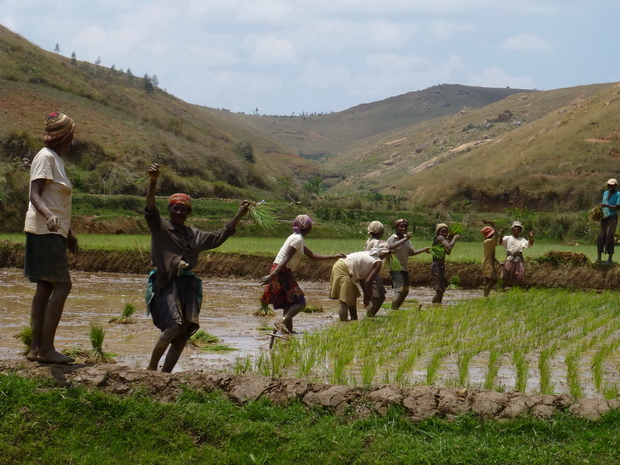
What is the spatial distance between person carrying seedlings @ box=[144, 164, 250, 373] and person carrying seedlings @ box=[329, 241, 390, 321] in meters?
4.00

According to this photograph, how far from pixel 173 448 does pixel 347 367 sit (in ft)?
8.87

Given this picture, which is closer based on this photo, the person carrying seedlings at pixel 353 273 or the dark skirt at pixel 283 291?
the dark skirt at pixel 283 291

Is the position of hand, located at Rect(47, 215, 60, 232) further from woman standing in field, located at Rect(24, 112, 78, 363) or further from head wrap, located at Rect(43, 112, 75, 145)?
head wrap, located at Rect(43, 112, 75, 145)

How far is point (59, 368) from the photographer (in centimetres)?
572

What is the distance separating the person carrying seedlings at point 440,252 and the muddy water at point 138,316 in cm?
157

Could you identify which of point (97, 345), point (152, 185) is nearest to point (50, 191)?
point (152, 185)

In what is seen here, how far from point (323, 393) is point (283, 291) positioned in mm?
3721

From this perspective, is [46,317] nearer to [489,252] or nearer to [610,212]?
[489,252]

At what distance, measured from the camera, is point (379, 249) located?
10648 mm

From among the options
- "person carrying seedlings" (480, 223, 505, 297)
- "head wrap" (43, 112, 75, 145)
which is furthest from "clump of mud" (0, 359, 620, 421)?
"person carrying seedlings" (480, 223, 505, 297)

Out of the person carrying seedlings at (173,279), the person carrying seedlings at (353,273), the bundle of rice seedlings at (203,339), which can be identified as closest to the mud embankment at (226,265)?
the person carrying seedlings at (353,273)

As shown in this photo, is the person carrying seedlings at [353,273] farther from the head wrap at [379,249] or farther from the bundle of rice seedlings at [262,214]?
the bundle of rice seedlings at [262,214]

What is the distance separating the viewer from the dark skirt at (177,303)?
20.2ft

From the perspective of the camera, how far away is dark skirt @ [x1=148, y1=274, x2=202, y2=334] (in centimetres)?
617
